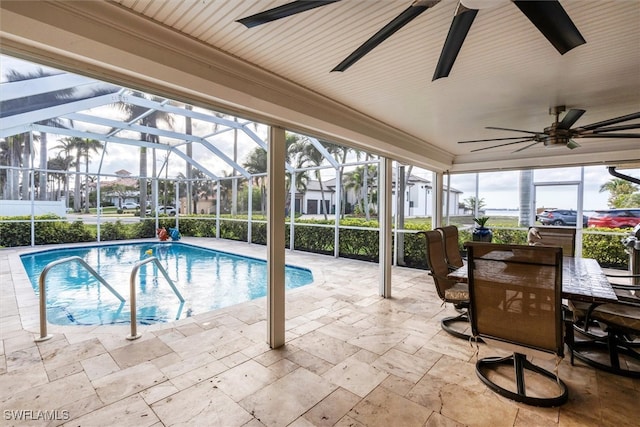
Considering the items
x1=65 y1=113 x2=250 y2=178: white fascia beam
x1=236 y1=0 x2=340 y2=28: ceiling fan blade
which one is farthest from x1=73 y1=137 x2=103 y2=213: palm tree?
x1=236 y1=0 x2=340 y2=28: ceiling fan blade

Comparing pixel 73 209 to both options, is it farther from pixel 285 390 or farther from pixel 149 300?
pixel 285 390

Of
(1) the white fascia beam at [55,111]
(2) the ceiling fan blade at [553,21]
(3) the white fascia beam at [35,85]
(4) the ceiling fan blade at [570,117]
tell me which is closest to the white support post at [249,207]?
(1) the white fascia beam at [55,111]

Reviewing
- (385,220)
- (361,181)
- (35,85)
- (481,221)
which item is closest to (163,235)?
(35,85)

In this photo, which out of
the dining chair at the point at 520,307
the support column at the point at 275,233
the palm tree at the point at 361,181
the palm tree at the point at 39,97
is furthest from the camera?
the palm tree at the point at 361,181

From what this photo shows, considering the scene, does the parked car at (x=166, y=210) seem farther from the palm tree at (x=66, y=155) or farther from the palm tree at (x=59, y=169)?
the palm tree at (x=59, y=169)

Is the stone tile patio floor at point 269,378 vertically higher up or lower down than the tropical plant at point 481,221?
lower down

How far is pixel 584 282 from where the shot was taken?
2.63 meters

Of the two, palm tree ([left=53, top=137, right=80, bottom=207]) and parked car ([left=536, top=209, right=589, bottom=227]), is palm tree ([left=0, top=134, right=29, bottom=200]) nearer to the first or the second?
palm tree ([left=53, top=137, right=80, bottom=207])

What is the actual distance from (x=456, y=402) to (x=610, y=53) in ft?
9.97

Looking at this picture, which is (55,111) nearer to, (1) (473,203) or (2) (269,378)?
(2) (269,378)

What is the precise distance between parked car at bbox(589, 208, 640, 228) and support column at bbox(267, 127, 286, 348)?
7835 millimetres

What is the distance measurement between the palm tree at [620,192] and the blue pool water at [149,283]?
7.28 m

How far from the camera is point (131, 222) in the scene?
11531 mm

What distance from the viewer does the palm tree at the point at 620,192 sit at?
6.62 meters
